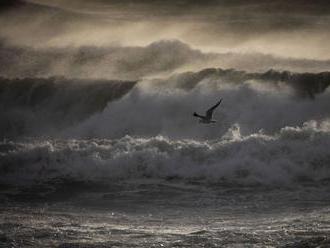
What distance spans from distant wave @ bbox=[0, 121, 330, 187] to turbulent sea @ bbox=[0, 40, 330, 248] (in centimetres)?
3

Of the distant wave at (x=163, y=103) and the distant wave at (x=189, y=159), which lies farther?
the distant wave at (x=163, y=103)

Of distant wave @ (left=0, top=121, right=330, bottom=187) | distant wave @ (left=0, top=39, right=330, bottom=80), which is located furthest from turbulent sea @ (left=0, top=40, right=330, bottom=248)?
distant wave @ (left=0, top=39, right=330, bottom=80)

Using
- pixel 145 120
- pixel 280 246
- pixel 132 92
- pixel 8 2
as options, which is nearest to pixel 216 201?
pixel 280 246

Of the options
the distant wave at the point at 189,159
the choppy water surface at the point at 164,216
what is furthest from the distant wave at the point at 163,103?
the choppy water surface at the point at 164,216

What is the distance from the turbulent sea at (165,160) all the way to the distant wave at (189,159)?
1.2 inches

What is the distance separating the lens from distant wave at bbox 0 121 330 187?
68.4 feet

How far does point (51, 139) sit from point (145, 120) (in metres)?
2.79

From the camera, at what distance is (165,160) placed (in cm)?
2194

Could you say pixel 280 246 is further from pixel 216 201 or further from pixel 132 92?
pixel 132 92

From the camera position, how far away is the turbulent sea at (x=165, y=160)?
15.6 metres

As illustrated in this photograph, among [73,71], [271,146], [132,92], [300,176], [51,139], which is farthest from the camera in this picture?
[73,71]

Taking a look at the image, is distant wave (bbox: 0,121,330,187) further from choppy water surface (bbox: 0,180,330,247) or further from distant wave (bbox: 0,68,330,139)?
distant wave (bbox: 0,68,330,139)

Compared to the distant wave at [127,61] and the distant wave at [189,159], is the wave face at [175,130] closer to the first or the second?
the distant wave at [189,159]

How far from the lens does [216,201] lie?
1858cm
